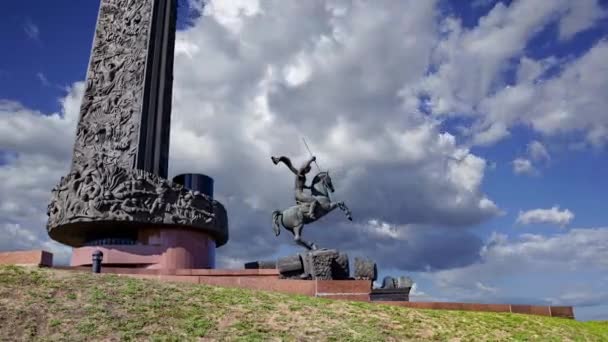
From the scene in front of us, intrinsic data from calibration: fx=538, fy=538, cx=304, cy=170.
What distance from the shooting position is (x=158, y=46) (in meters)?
22.0

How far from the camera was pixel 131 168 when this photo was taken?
63.4ft

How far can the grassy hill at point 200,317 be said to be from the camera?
8.32m

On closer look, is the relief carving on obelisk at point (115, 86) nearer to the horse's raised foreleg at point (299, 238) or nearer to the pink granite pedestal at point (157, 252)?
the pink granite pedestal at point (157, 252)

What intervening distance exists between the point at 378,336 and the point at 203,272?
6773 mm

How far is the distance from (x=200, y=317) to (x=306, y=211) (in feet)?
22.3

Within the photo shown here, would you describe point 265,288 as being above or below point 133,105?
below

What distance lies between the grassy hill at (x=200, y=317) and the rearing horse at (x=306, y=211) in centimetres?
437

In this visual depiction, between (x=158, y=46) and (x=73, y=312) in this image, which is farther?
(x=158, y=46)

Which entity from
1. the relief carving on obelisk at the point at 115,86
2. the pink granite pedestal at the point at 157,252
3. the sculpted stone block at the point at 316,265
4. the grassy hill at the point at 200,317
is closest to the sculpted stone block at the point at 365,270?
the sculpted stone block at the point at 316,265

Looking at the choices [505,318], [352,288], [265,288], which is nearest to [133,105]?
[265,288]

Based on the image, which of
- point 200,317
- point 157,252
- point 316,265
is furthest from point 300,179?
point 200,317

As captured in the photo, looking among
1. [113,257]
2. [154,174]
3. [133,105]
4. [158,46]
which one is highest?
[158,46]

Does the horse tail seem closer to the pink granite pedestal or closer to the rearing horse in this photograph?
the rearing horse

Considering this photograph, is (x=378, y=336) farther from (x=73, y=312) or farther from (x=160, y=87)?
(x=160, y=87)
